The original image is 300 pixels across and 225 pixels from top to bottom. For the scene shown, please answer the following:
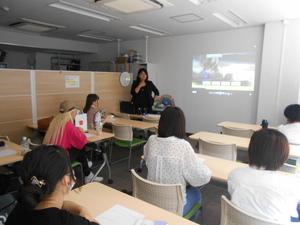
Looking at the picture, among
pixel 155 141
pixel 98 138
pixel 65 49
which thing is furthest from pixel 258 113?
pixel 65 49

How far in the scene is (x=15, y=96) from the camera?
394cm

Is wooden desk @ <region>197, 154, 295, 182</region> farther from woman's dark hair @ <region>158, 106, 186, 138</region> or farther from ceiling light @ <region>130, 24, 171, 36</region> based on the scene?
ceiling light @ <region>130, 24, 171, 36</region>

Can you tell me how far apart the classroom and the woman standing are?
0.50m

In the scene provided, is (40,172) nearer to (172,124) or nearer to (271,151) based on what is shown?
(172,124)

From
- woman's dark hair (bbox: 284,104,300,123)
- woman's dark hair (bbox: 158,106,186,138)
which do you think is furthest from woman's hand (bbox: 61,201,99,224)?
woman's dark hair (bbox: 284,104,300,123)

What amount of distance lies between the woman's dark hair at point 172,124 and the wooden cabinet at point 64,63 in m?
7.66

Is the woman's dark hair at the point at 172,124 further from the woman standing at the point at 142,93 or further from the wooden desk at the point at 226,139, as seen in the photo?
the woman standing at the point at 142,93

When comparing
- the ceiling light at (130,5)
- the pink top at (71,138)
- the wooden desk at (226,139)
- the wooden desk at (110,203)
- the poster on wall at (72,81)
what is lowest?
the wooden desk at (110,203)

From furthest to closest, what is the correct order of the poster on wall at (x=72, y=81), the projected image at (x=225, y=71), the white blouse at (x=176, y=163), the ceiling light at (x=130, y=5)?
the projected image at (x=225, y=71) → the poster on wall at (x=72, y=81) → the ceiling light at (x=130, y=5) → the white blouse at (x=176, y=163)

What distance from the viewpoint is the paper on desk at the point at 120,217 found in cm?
125

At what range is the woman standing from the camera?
19.1ft

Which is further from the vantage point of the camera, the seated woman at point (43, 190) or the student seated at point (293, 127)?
the student seated at point (293, 127)

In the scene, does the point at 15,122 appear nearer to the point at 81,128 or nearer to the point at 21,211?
the point at 81,128

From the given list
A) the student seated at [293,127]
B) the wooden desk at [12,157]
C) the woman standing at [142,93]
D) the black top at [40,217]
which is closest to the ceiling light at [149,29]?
the woman standing at [142,93]
